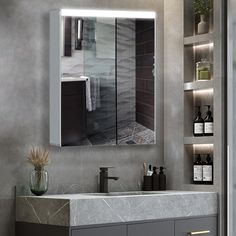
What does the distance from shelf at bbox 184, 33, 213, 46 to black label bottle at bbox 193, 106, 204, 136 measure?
52 cm

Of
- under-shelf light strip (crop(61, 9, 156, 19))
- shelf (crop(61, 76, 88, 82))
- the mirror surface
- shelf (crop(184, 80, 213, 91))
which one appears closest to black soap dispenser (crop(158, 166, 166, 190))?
the mirror surface

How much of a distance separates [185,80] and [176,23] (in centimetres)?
45

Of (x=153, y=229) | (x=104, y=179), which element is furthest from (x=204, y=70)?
(x=153, y=229)

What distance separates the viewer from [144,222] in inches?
197

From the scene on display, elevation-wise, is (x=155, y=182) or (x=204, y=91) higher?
(x=204, y=91)

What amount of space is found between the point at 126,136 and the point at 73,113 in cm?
49

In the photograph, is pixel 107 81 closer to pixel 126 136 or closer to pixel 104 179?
pixel 126 136

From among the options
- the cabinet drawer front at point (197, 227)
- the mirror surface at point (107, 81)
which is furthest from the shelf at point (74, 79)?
the cabinet drawer front at point (197, 227)

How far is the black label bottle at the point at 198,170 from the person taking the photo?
5512mm

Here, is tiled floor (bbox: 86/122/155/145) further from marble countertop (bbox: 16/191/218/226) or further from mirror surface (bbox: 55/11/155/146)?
marble countertop (bbox: 16/191/218/226)

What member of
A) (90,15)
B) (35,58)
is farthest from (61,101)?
(90,15)

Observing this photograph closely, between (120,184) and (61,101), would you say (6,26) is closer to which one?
(61,101)

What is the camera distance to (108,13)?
550cm

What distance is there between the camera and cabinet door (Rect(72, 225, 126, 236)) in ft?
15.4
